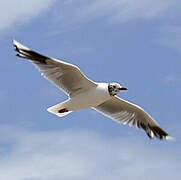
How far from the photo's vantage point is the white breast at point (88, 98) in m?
18.4

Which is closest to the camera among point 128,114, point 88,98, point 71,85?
point 88,98

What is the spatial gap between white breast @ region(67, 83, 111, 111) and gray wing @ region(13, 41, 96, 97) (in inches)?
5.4

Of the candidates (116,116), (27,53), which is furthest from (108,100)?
(27,53)

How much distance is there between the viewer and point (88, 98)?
18375mm

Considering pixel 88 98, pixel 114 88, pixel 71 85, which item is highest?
pixel 114 88

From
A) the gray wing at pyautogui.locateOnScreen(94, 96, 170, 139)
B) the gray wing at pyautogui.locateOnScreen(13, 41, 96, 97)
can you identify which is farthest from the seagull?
the gray wing at pyautogui.locateOnScreen(94, 96, 170, 139)

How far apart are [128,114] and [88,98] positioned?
239 centimetres

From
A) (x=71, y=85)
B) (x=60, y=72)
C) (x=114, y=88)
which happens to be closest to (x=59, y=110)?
(x=71, y=85)

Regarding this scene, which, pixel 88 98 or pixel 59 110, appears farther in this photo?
pixel 59 110

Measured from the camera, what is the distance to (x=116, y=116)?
67.3ft

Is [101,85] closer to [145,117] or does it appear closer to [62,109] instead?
[62,109]

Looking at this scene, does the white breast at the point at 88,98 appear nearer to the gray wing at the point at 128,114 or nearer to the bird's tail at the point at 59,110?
the bird's tail at the point at 59,110

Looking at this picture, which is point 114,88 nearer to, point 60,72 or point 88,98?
point 88,98

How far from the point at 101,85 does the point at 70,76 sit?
82 cm
